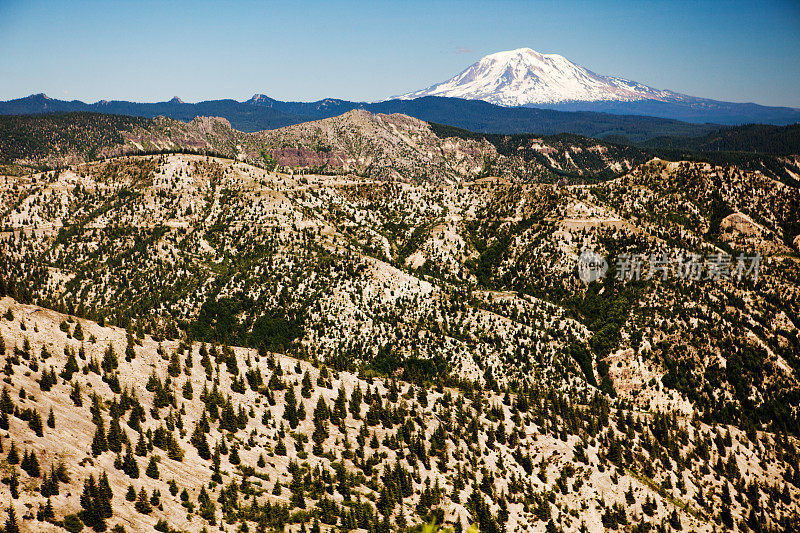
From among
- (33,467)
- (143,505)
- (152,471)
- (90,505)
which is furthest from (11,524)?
(152,471)

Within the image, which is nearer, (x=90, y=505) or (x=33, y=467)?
(x=90, y=505)

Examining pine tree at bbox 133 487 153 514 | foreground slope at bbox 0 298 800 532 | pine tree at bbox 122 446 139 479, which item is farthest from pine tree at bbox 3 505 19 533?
pine tree at bbox 122 446 139 479

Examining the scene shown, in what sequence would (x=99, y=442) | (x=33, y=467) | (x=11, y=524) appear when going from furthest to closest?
1. (x=99, y=442)
2. (x=33, y=467)
3. (x=11, y=524)

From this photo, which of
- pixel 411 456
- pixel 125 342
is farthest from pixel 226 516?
pixel 125 342

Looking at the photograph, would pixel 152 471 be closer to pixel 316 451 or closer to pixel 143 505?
pixel 143 505

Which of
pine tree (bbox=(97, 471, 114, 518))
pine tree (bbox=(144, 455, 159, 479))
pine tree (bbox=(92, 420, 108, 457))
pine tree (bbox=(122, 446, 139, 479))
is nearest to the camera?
pine tree (bbox=(97, 471, 114, 518))

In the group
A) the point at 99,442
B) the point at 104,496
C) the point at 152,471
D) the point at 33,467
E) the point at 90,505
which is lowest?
the point at 152,471

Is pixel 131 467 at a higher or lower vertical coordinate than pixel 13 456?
lower

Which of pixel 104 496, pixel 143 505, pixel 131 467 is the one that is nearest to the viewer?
pixel 104 496

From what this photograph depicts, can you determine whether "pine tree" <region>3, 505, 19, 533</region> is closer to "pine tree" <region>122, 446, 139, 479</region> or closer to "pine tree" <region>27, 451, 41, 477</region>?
"pine tree" <region>27, 451, 41, 477</region>

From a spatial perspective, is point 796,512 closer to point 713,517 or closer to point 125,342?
point 713,517

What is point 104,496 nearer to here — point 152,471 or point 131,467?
point 131,467
